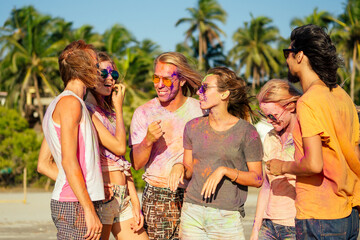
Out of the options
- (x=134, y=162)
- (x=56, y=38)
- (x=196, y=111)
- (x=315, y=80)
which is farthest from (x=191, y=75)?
(x=56, y=38)

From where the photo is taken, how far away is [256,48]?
2157 inches

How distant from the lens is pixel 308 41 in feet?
9.50

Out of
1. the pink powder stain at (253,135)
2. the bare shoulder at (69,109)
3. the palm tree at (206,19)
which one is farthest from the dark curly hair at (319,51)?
the palm tree at (206,19)

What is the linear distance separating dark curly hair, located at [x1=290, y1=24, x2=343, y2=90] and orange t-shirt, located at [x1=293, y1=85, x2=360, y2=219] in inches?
3.9

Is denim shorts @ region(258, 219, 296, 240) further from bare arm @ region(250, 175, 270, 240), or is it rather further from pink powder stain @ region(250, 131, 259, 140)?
pink powder stain @ region(250, 131, 259, 140)

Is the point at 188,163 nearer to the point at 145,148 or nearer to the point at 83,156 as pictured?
the point at 145,148

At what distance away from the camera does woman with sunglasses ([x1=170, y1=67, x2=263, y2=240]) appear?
3.58 metres

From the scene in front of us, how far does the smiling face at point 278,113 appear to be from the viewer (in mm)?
3936

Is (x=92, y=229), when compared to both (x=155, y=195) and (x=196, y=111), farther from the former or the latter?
(x=196, y=111)

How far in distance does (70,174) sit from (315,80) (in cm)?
164

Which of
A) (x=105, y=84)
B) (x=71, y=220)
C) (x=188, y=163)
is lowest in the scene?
(x=71, y=220)

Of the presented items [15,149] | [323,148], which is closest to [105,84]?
[323,148]

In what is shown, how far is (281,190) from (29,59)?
38345mm

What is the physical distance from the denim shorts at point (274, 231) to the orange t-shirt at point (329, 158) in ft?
2.92
